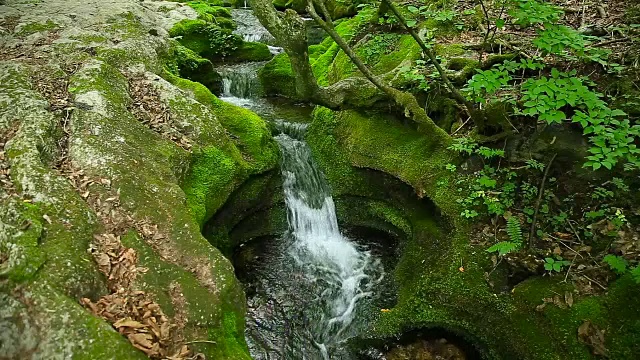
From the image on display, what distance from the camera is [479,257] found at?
5840 millimetres

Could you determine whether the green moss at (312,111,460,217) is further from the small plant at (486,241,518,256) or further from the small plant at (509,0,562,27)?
the small plant at (509,0,562,27)

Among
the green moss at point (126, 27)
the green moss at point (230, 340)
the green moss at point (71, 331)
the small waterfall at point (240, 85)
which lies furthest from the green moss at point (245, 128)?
the green moss at point (71, 331)

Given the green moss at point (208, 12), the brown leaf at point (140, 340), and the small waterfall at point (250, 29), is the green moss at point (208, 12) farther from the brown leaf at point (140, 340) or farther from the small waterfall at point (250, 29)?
the brown leaf at point (140, 340)

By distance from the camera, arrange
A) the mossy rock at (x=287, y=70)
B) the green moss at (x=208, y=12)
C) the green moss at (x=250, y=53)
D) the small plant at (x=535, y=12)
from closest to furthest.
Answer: the small plant at (x=535, y=12), the mossy rock at (x=287, y=70), the green moss at (x=250, y=53), the green moss at (x=208, y=12)

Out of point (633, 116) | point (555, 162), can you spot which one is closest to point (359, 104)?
point (555, 162)

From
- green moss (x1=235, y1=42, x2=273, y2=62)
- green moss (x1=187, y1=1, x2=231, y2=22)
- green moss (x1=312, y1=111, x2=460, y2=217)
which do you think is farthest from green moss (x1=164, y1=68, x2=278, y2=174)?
green moss (x1=187, y1=1, x2=231, y2=22)

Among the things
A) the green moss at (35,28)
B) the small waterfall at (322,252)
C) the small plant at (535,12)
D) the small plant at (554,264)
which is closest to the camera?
the small plant at (535,12)

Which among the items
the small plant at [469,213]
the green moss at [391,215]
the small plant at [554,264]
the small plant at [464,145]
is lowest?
the green moss at [391,215]

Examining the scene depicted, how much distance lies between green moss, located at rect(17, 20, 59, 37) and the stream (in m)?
4.62

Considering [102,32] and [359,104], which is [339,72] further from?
[102,32]

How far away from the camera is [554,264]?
512 centimetres

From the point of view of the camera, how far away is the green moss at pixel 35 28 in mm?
8031

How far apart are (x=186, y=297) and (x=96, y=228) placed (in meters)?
1.13

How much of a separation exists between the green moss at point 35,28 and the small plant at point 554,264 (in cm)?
928
